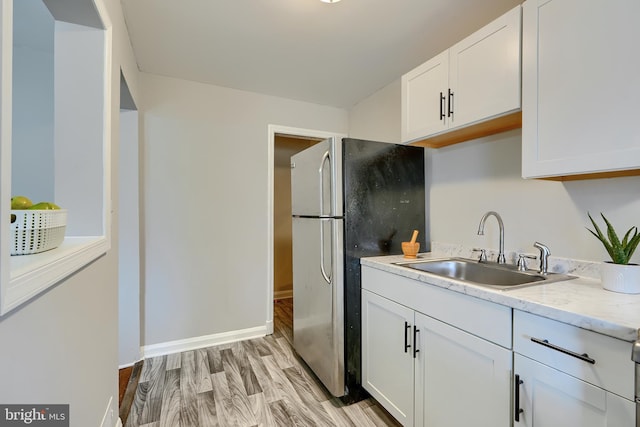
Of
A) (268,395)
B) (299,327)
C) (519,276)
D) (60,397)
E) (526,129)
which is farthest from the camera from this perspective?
(299,327)

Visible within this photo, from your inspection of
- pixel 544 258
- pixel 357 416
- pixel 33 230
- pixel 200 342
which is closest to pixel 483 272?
pixel 544 258

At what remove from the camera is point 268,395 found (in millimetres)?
1938

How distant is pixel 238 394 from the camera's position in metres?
1.95

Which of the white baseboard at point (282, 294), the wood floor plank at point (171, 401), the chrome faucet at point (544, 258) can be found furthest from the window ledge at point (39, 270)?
the white baseboard at point (282, 294)

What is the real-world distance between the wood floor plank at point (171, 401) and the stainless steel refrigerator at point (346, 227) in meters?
0.92

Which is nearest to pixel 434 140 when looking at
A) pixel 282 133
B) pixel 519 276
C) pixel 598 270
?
pixel 519 276

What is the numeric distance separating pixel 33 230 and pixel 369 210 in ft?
5.24

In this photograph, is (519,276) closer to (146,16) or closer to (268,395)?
(268,395)

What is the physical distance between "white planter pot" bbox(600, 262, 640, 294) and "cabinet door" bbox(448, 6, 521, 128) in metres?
0.76

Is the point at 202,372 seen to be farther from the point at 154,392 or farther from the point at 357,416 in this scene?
the point at 357,416

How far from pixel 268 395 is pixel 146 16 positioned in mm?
2559

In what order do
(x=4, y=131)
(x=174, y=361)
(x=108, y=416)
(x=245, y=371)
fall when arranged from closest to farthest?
(x=4, y=131) → (x=108, y=416) → (x=245, y=371) → (x=174, y=361)

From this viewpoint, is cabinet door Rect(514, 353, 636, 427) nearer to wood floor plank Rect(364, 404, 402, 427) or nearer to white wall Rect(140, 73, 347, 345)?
wood floor plank Rect(364, 404, 402, 427)

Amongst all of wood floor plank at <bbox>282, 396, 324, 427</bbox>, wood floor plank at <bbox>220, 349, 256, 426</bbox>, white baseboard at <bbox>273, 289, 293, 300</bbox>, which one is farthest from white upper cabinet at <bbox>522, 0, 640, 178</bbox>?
white baseboard at <bbox>273, 289, 293, 300</bbox>
